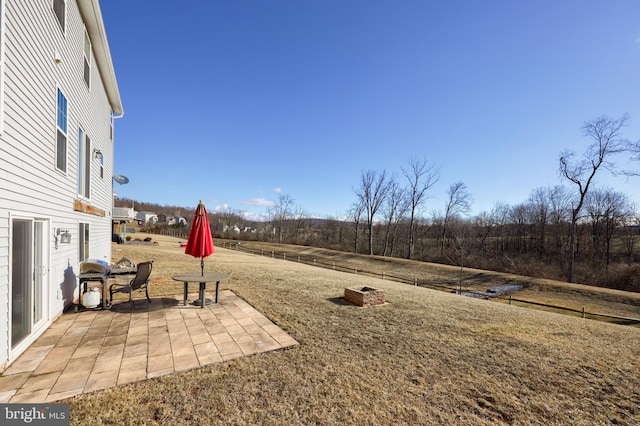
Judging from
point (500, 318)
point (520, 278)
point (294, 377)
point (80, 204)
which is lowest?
point (520, 278)

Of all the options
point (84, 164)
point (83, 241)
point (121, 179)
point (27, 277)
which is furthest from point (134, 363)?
point (121, 179)

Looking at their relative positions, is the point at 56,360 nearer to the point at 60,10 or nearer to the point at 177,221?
the point at 60,10

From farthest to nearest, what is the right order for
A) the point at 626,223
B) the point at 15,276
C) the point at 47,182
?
the point at 626,223 → the point at 47,182 → the point at 15,276

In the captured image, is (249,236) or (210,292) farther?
Answer: (249,236)

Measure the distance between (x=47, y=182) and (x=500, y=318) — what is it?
9484mm

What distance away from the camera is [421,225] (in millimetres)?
42938

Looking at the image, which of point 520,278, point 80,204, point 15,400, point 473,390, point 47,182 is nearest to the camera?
point 15,400

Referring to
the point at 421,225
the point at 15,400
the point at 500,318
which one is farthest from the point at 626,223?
the point at 15,400

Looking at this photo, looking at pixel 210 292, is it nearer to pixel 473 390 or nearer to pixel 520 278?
pixel 473 390

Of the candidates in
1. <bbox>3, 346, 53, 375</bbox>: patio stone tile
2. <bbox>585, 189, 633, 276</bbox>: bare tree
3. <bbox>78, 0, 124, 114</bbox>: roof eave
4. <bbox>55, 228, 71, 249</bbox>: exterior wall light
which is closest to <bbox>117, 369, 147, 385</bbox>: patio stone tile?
<bbox>3, 346, 53, 375</bbox>: patio stone tile

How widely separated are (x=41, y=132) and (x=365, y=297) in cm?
690

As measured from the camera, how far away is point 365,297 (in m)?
6.61

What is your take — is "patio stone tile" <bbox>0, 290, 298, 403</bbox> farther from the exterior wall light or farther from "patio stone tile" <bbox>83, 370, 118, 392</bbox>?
the exterior wall light

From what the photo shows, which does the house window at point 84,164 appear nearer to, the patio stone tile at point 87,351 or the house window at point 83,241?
the house window at point 83,241
